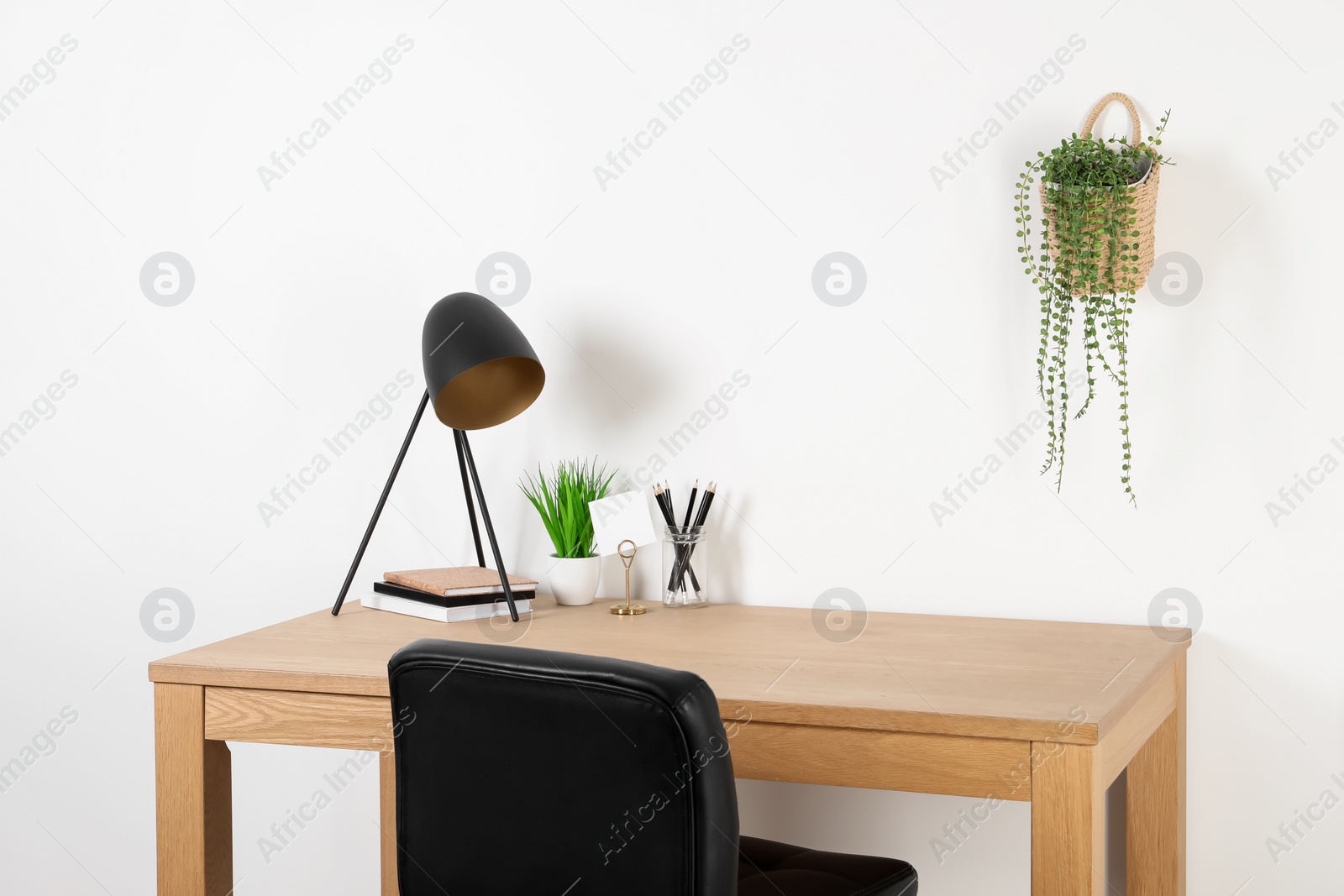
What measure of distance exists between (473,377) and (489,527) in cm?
28

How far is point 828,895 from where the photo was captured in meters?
1.54

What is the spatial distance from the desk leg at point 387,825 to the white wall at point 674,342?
138 mm

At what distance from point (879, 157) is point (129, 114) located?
1645 millimetres

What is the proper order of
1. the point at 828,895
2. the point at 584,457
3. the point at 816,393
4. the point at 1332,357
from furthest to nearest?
the point at 584,457, the point at 816,393, the point at 1332,357, the point at 828,895

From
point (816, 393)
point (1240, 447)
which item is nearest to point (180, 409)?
point (816, 393)

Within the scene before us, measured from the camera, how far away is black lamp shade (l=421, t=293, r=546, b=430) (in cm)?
196

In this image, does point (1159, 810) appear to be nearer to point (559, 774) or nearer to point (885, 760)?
point (885, 760)

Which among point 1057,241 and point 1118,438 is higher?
point 1057,241

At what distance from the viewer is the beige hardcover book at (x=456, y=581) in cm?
201

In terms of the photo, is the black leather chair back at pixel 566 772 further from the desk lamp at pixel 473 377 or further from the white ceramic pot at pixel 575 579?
the white ceramic pot at pixel 575 579

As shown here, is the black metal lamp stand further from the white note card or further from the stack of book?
the white note card

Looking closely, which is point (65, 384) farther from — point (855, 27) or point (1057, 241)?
point (1057, 241)

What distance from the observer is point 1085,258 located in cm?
180

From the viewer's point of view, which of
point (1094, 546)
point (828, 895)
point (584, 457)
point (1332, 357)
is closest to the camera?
point (828, 895)
